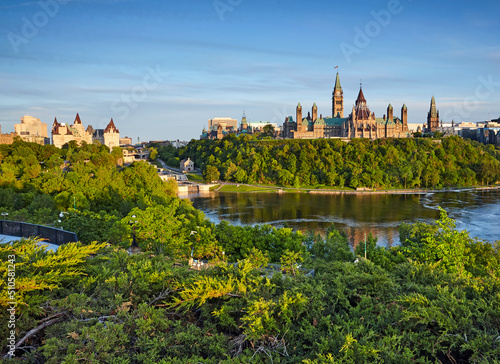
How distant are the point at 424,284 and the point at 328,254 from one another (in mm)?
10693

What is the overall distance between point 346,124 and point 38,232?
103996 millimetres

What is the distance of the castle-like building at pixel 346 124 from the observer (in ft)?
354

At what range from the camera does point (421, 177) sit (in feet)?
258

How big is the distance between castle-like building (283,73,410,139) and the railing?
99.7 meters

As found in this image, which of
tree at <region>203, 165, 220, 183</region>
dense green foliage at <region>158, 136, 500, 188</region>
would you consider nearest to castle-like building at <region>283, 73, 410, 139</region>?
dense green foliage at <region>158, 136, 500, 188</region>

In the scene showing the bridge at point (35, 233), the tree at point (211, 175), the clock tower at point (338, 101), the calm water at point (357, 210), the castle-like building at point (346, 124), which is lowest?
the calm water at point (357, 210)

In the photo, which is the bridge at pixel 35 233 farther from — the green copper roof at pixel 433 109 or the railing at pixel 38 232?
the green copper roof at pixel 433 109

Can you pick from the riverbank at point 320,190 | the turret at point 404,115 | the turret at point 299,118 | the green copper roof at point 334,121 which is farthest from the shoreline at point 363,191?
the green copper roof at point 334,121

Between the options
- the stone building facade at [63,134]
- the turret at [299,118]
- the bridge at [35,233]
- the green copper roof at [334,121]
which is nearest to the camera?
the bridge at [35,233]

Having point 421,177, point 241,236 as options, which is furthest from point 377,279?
point 421,177

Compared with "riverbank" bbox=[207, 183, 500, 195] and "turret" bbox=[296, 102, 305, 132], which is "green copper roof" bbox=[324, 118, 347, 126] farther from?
"riverbank" bbox=[207, 183, 500, 195]

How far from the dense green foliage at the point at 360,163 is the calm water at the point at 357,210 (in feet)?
29.5

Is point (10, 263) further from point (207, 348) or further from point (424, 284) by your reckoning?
point (424, 284)

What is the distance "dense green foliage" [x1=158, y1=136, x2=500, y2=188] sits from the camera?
77938 mm
